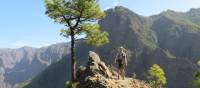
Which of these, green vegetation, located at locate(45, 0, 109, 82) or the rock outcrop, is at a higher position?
green vegetation, located at locate(45, 0, 109, 82)

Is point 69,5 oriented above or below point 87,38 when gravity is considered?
above

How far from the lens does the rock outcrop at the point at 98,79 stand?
35.6m

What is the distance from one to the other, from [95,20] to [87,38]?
7.34 ft

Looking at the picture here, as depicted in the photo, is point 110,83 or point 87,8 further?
point 87,8

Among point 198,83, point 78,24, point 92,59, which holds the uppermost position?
point 78,24

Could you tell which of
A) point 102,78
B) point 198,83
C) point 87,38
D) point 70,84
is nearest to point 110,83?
point 102,78

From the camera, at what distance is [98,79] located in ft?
119

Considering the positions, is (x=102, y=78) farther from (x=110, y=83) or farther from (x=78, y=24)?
(x=78, y=24)

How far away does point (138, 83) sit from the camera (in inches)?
1602

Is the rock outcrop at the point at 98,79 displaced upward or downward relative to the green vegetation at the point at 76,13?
downward

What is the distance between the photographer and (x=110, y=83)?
35844 mm

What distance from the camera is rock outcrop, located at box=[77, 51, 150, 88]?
35594 mm

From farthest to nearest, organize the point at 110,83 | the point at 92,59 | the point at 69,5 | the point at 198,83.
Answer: the point at 198,83, the point at 92,59, the point at 69,5, the point at 110,83

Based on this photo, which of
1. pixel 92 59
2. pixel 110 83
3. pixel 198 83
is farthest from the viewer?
pixel 198 83
